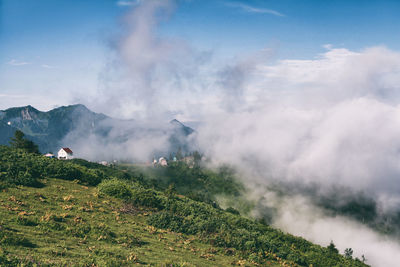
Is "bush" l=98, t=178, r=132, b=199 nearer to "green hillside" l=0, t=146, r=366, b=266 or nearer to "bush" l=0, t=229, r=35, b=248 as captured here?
A: "green hillside" l=0, t=146, r=366, b=266

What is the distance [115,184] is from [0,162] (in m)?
13.1

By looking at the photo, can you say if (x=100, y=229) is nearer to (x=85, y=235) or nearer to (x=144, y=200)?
(x=85, y=235)

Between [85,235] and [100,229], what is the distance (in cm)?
159

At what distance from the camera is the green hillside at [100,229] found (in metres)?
16.4

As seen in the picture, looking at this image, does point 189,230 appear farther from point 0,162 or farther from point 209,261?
point 0,162

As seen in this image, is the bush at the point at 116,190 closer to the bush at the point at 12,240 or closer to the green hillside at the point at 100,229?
the green hillside at the point at 100,229

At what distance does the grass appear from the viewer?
51.9 ft

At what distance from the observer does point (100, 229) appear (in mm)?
21422

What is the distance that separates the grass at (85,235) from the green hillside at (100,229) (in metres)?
0.05

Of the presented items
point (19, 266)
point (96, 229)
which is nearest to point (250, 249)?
point (96, 229)

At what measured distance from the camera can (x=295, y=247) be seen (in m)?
39.3

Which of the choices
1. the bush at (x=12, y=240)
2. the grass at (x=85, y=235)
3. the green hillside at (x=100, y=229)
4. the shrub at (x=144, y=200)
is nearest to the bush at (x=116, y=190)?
the green hillside at (x=100, y=229)

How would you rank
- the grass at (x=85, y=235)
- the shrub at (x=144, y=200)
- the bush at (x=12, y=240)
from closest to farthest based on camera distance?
the bush at (x=12, y=240), the grass at (x=85, y=235), the shrub at (x=144, y=200)

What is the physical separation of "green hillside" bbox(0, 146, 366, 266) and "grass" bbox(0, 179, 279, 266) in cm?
5
